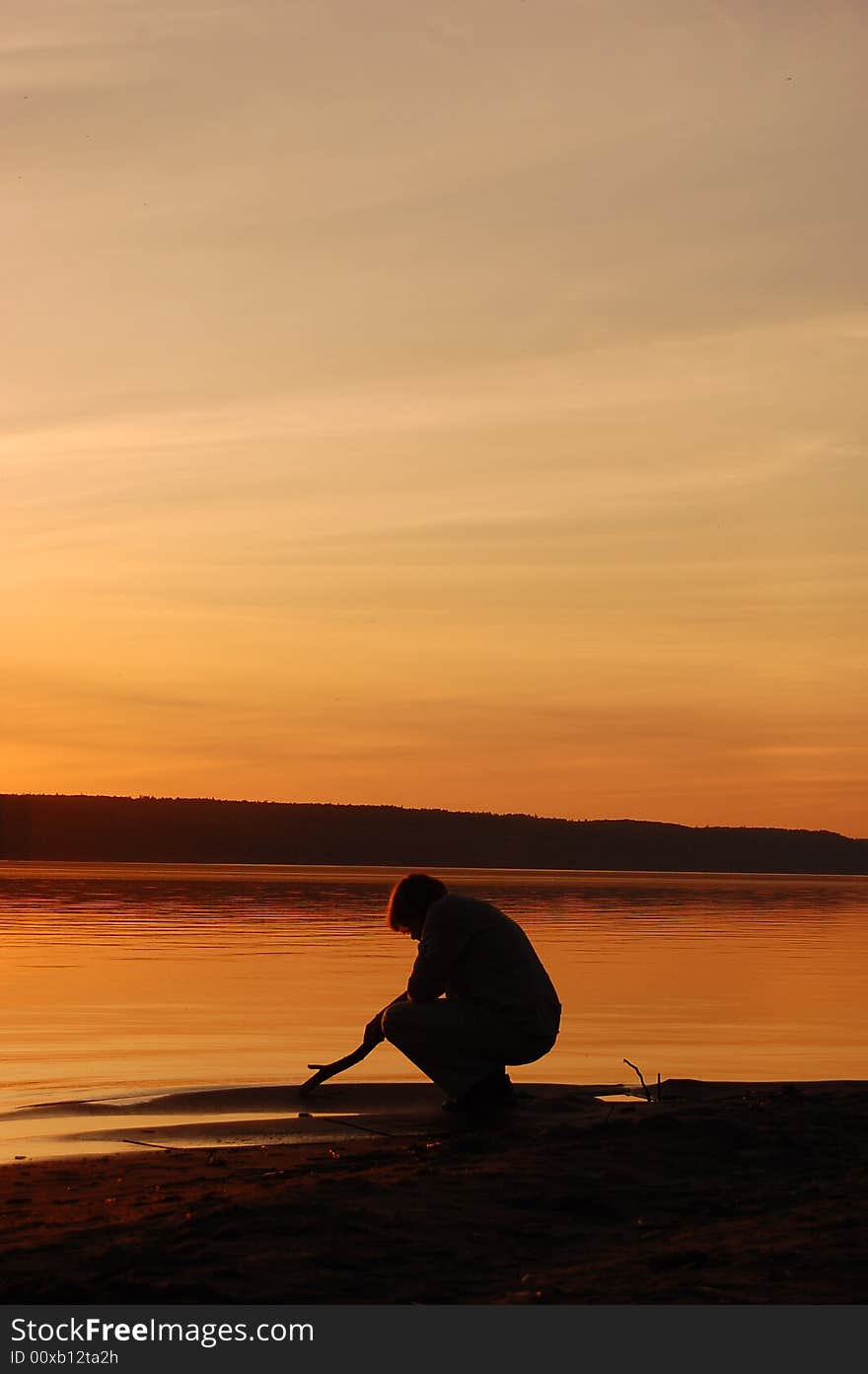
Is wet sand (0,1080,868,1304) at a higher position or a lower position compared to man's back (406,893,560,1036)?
lower

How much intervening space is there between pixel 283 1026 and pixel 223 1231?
1068 centimetres

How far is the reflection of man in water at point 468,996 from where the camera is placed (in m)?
9.71

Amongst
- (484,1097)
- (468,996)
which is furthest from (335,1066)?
(468,996)

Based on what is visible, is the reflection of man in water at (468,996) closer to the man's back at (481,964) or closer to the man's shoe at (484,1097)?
the man's back at (481,964)

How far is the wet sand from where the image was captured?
19.1ft

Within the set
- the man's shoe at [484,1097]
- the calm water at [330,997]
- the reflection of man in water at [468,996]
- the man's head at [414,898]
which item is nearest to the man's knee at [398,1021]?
the reflection of man in water at [468,996]

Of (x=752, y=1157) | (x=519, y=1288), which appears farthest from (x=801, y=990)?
(x=519, y=1288)

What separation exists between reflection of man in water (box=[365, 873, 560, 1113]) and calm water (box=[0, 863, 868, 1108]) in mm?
3413

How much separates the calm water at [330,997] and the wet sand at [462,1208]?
3.22 metres

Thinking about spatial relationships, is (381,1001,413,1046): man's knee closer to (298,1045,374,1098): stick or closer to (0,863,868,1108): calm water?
(298,1045,374,1098): stick

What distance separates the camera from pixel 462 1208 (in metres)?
7.07

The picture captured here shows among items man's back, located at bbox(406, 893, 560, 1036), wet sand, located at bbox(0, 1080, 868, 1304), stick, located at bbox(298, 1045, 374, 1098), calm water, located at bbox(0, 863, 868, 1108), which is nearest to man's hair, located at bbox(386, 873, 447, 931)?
man's back, located at bbox(406, 893, 560, 1036)

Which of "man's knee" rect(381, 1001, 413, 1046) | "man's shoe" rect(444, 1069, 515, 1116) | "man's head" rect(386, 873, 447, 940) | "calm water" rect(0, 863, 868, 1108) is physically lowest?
"calm water" rect(0, 863, 868, 1108)
